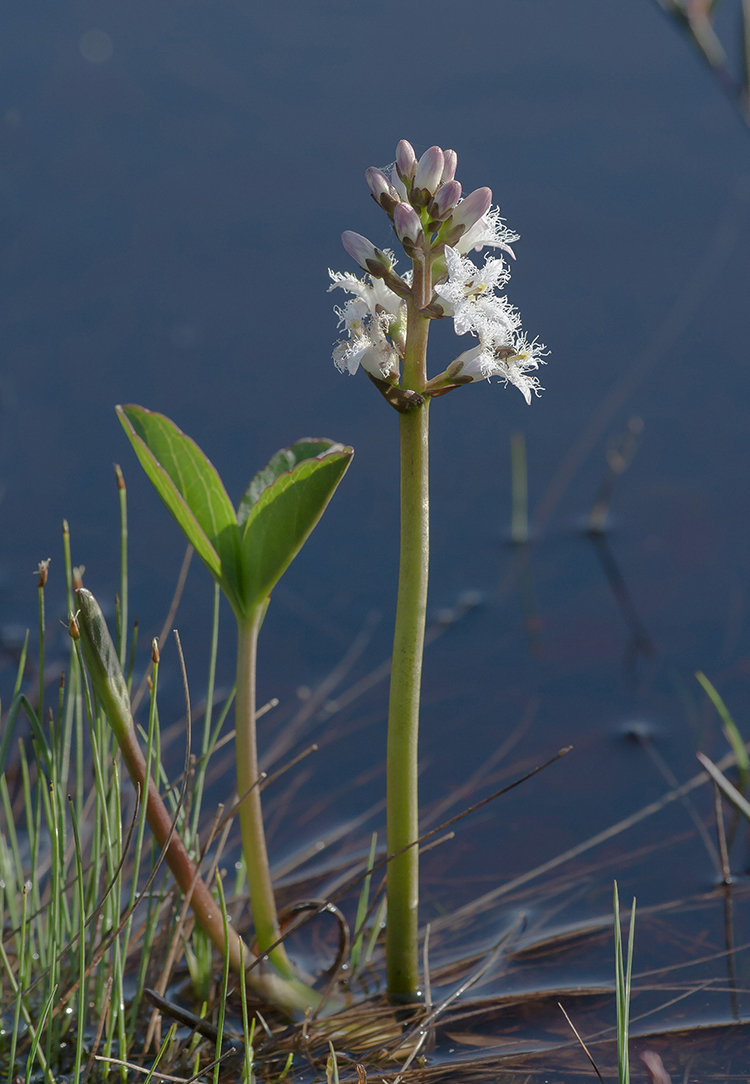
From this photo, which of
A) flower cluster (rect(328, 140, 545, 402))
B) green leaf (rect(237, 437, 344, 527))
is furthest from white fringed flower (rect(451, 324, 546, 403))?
green leaf (rect(237, 437, 344, 527))

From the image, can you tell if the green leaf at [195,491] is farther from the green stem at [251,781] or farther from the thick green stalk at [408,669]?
the thick green stalk at [408,669]

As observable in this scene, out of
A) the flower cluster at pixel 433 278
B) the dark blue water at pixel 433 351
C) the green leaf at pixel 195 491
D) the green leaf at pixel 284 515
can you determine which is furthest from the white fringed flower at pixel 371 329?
the dark blue water at pixel 433 351

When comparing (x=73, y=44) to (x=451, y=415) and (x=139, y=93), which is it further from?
(x=451, y=415)

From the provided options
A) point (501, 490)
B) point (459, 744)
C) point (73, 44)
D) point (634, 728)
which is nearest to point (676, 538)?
point (501, 490)

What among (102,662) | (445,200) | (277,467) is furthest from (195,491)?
(445,200)

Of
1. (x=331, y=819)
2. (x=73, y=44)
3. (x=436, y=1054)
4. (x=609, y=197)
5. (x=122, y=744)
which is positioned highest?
(x=73, y=44)
